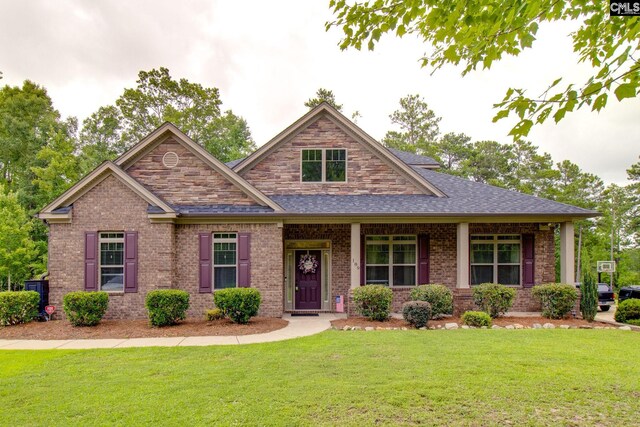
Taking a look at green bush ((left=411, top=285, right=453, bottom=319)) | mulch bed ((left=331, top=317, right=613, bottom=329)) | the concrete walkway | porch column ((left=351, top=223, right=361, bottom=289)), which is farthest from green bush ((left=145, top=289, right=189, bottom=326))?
green bush ((left=411, top=285, right=453, bottom=319))

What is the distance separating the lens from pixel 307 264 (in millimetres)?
13398

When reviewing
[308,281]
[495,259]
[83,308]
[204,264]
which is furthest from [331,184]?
[83,308]

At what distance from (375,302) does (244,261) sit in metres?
4.00

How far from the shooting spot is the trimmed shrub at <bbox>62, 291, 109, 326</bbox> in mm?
10484

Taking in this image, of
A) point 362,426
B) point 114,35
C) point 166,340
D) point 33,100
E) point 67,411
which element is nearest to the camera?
point 362,426

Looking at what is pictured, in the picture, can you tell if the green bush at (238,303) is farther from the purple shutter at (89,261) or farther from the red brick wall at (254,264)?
the purple shutter at (89,261)

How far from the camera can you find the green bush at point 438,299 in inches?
461

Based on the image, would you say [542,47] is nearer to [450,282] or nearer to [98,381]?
[98,381]

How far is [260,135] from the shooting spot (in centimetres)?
3728

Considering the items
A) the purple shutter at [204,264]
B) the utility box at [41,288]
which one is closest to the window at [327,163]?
the purple shutter at [204,264]

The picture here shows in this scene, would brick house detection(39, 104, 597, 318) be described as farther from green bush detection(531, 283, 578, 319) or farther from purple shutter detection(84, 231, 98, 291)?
green bush detection(531, 283, 578, 319)

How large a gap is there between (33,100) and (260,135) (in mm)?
18069

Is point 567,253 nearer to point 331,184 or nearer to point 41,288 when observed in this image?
point 331,184

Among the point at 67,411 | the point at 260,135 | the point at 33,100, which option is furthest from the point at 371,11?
the point at 33,100
